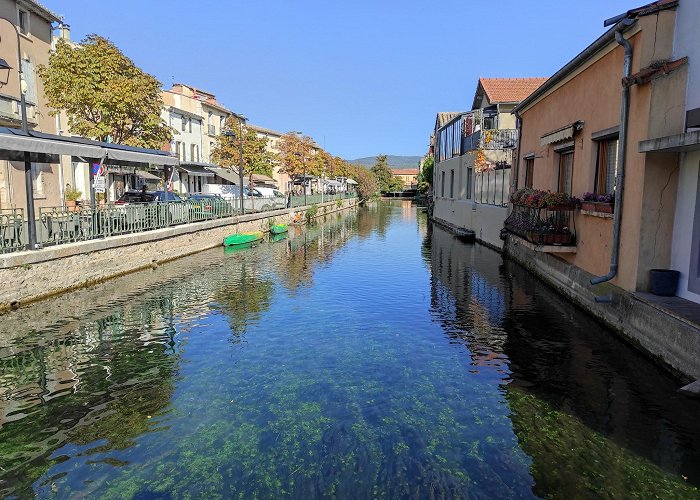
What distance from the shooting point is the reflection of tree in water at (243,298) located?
10828mm

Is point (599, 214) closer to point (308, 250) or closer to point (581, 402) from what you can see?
point (581, 402)

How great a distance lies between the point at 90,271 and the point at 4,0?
48.9 feet

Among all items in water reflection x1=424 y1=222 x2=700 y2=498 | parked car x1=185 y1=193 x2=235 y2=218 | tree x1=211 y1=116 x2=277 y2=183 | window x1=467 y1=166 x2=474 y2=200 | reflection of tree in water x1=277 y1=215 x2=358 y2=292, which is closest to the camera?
water reflection x1=424 y1=222 x2=700 y2=498

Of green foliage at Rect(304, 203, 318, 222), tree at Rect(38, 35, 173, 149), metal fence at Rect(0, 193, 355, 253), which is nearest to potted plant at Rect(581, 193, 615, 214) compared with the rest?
metal fence at Rect(0, 193, 355, 253)

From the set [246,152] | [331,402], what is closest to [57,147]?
[331,402]

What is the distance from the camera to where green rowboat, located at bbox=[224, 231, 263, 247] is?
23033mm

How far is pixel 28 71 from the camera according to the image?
71.9 feet

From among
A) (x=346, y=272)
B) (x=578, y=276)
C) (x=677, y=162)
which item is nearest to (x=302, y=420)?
(x=677, y=162)

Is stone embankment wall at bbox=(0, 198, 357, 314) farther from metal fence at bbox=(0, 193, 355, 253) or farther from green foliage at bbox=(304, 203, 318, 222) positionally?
green foliage at bbox=(304, 203, 318, 222)

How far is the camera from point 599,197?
10469 millimetres

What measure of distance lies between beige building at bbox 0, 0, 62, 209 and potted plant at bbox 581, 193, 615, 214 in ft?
64.7

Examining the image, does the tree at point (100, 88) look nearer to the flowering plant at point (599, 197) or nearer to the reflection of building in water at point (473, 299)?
the reflection of building in water at point (473, 299)

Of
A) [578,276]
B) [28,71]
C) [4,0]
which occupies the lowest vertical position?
[578,276]

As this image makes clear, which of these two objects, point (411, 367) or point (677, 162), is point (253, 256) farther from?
point (677, 162)
